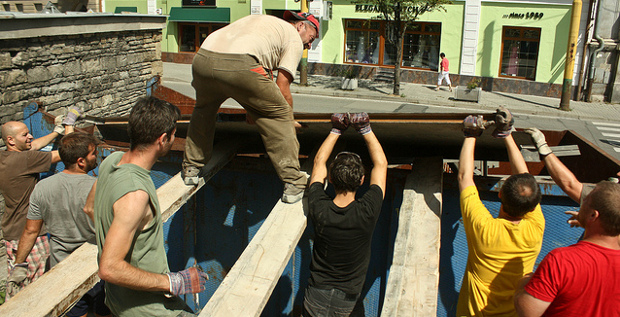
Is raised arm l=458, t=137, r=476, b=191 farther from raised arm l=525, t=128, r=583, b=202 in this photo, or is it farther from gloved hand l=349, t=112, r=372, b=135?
gloved hand l=349, t=112, r=372, b=135

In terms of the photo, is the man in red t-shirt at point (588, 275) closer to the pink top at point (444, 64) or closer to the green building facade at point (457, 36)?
the green building facade at point (457, 36)

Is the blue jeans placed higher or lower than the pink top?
lower

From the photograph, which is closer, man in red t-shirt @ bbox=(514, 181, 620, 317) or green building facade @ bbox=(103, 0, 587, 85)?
man in red t-shirt @ bbox=(514, 181, 620, 317)

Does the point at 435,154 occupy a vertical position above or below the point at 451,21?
below

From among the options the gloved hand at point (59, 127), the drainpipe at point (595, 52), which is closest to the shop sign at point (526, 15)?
the drainpipe at point (595, 52)

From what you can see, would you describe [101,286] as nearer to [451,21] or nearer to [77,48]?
[77,48]

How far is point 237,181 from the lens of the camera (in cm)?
420

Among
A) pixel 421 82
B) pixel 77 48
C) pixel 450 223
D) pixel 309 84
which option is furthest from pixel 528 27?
pixel 450 223

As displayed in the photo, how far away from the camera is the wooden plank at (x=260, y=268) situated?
2.49 meters

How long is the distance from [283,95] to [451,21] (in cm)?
1721

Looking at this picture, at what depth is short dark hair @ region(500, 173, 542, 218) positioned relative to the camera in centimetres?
276

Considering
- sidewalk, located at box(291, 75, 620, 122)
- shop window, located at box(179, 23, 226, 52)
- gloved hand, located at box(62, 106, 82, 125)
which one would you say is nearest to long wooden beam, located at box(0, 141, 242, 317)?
gloved hand, located at box(62, 106, 82, 125)

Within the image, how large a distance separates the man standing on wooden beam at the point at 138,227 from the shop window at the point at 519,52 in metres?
18.1

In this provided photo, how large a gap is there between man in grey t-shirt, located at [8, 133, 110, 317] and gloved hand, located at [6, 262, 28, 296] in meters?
0.17
